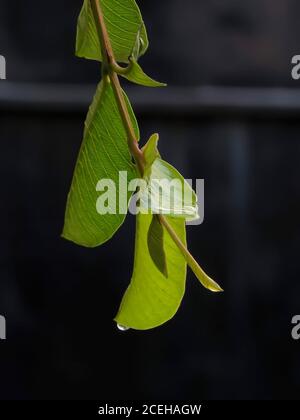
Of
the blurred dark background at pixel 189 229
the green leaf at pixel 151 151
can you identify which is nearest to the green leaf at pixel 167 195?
the green leaf at pixel 151 151

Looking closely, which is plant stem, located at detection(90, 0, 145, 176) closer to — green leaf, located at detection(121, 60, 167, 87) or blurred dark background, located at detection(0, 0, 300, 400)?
green leaf, located at detection(121, 60, 167, 87)

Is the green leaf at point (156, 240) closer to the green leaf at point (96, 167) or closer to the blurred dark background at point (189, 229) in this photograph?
the green leaf at point (96, 167)

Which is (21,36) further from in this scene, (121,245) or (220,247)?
(220,247)

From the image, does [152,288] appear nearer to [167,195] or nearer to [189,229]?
[167,195]

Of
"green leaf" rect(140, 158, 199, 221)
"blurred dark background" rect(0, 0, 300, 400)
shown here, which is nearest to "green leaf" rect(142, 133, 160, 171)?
"green leaf" rect(140, 158, 199, 221)

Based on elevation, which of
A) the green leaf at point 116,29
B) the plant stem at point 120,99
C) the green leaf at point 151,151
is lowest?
the green leaf at point 151,151
